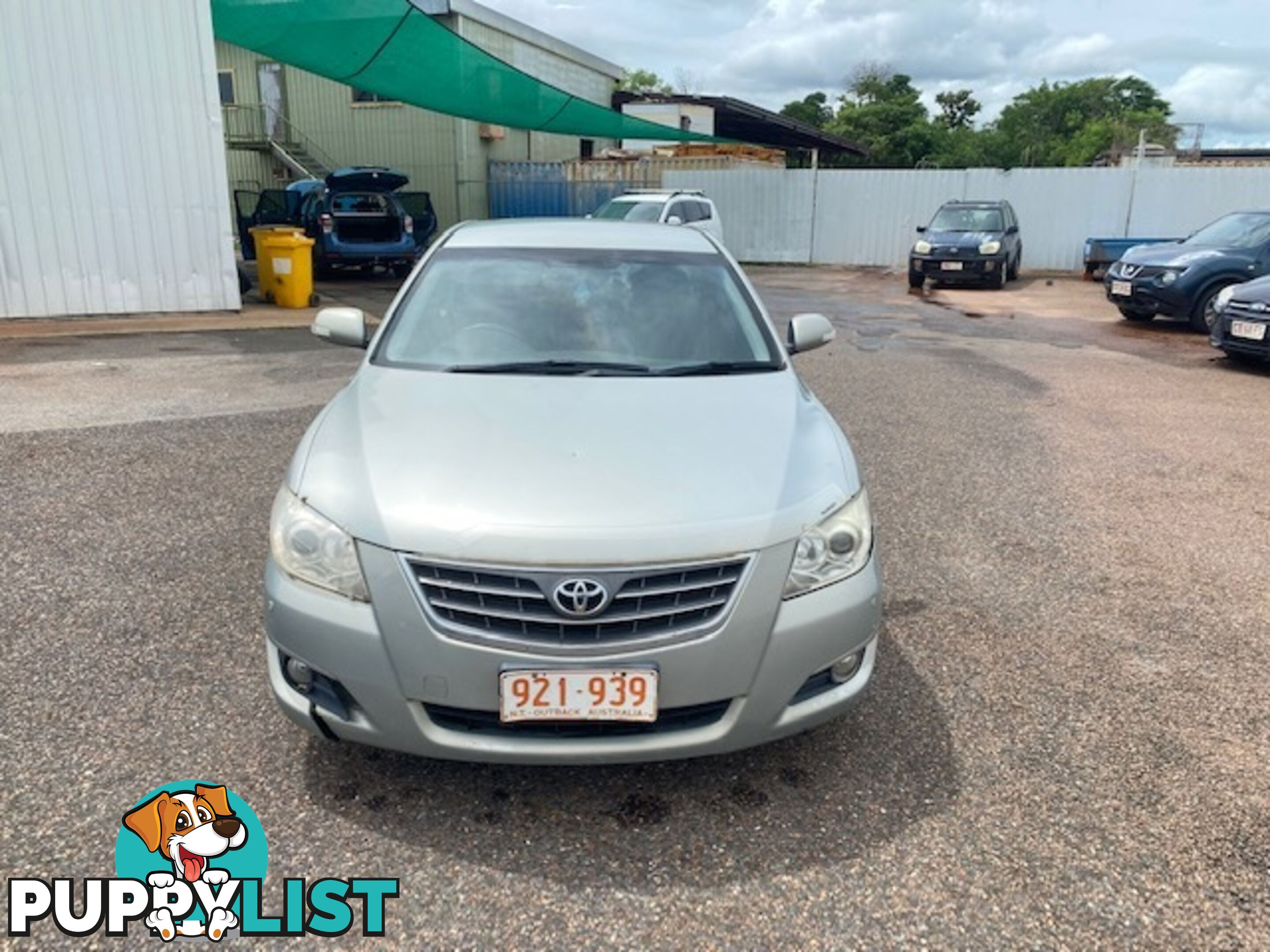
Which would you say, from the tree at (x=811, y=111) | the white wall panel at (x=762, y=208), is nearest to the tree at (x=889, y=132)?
the tree at (x=811, y=111)

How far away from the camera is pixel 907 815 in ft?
8.32

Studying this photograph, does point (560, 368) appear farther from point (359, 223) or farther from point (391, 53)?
point (359, 223)

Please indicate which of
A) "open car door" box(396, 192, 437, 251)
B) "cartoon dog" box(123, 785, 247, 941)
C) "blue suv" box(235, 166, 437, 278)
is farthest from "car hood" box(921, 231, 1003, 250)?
"cartoon dog" box(123, 785, 247, 941)

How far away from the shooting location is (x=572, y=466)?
2.53 meters

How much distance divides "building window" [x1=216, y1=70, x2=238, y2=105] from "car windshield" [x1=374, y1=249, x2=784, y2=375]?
74.2ft

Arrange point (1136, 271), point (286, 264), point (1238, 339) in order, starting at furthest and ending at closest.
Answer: point (1136, 271) → point (286, 264) → point (1238, 339)

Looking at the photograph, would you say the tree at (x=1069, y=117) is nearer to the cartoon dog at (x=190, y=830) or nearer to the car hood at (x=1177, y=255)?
the car hood at (x=1177, y=255)

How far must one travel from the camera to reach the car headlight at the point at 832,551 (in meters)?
2.40

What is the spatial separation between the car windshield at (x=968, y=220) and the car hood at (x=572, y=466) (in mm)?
15931

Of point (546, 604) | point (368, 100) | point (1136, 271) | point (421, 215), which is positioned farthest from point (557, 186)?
point (546, 604)

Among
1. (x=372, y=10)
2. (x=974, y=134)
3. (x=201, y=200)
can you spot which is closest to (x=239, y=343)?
(x=201, y=200)

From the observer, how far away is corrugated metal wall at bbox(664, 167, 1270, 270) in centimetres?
1870

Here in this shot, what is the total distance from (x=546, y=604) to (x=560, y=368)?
125 cm

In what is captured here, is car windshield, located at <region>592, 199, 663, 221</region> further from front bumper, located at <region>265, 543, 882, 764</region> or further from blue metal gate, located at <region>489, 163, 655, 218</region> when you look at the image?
front bumper, located at <region>265, 543, 882, 764</region>
